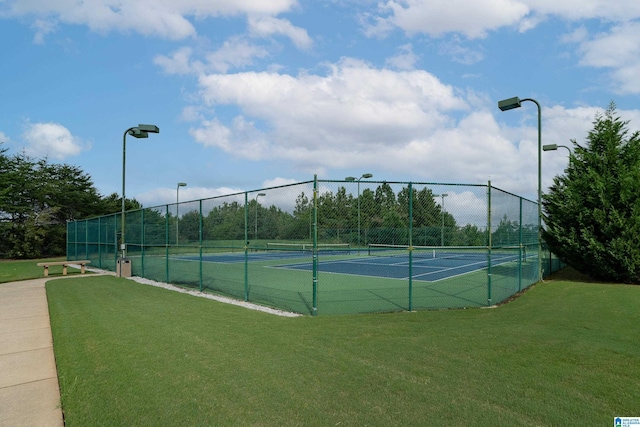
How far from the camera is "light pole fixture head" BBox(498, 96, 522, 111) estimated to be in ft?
40.1

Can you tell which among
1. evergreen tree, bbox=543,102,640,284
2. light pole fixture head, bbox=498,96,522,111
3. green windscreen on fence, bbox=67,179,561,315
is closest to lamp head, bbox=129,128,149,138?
green windscreen on fence, bbox=67,179,561,315

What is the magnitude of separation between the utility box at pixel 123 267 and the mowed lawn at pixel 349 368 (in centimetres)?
773

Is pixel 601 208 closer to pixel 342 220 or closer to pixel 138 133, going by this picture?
pixel 342 220

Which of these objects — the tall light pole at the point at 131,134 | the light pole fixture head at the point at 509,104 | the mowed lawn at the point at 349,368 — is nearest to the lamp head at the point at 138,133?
the tall light pole at the point at 131,134

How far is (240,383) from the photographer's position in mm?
4297

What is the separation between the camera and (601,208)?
12.9 meters

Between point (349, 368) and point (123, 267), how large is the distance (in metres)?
13.4

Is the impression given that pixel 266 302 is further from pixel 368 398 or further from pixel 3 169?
pixel 3 169

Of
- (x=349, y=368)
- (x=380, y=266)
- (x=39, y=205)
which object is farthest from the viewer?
(x=39, y=205)

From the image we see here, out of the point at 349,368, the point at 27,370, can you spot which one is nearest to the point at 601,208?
the point at 349,368

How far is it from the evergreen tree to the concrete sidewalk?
14200 mm

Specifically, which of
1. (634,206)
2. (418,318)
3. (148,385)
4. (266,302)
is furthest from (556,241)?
(148,385)

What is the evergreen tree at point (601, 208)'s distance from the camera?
1235 cm

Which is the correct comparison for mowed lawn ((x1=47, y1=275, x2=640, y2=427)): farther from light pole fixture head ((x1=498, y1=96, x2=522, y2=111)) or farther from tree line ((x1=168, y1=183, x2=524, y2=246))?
light pole fixture head ((x1=498, y1=96, x2=522, y2=111))
